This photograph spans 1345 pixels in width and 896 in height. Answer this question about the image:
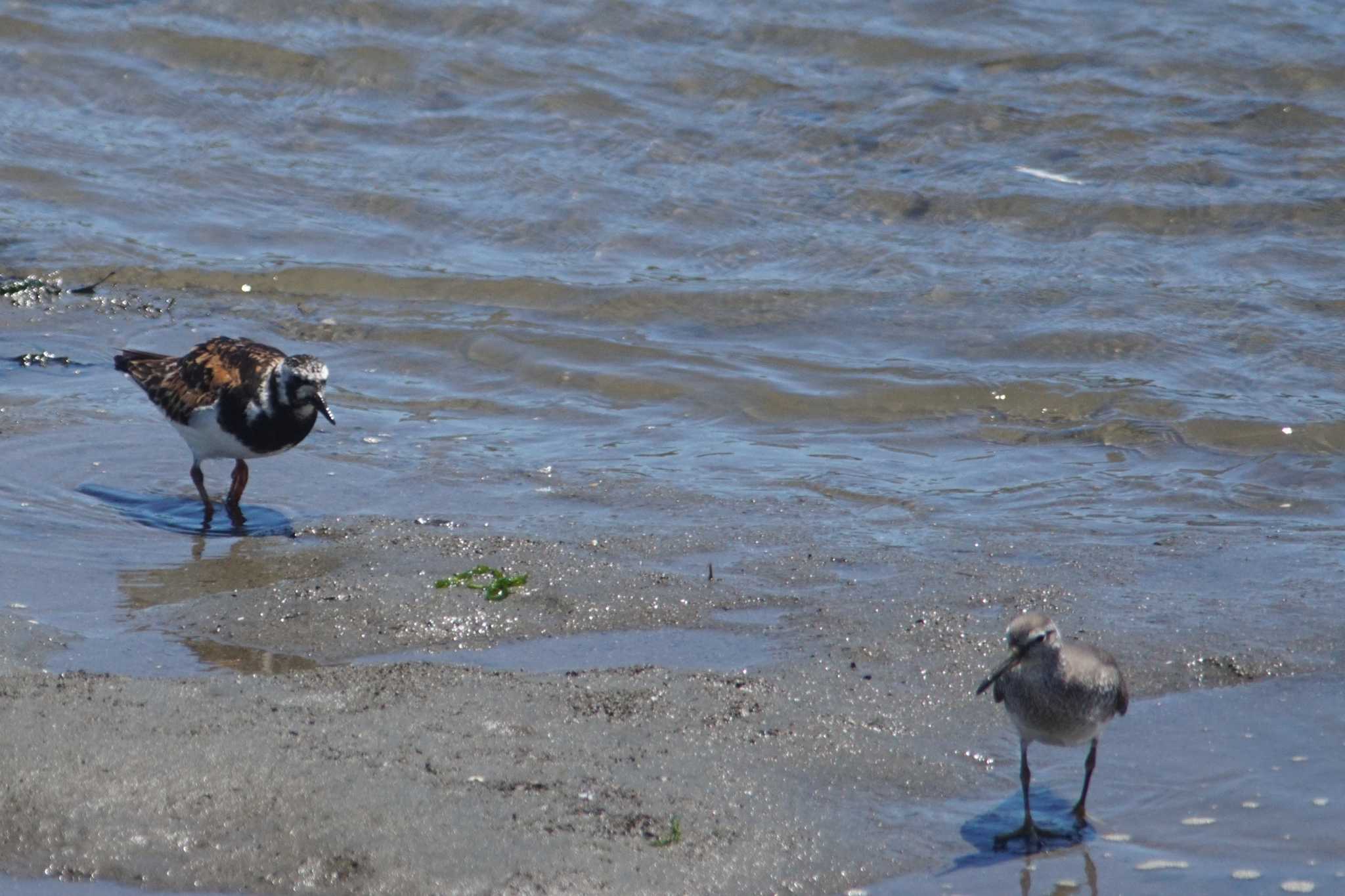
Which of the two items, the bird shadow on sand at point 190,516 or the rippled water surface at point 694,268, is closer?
the bird shadow on sand at point 190,516

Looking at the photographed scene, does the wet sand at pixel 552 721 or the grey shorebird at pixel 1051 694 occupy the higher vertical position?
the grey shorebird at pixel 1051 694

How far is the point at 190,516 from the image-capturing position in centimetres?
823

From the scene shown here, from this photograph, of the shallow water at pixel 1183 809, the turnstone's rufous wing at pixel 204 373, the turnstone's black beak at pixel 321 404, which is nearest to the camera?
the shallow water at pixel 1183 809

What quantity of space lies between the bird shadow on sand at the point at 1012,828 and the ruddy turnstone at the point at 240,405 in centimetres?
A: 404

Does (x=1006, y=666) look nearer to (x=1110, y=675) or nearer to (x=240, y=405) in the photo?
(x=1110, y=675)

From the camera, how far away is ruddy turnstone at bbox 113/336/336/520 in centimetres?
830

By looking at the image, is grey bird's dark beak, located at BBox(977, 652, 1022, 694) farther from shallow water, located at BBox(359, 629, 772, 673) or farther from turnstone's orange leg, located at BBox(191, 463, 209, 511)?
turnstone's orange leg, located at BBox(191, 463, 209, 511)

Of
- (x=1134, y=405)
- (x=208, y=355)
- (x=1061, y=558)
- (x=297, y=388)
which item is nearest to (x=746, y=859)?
(x=1061, y=558)

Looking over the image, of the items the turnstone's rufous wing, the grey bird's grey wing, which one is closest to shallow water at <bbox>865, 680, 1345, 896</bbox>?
the grey bird's grey wing

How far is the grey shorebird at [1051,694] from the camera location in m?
5.21

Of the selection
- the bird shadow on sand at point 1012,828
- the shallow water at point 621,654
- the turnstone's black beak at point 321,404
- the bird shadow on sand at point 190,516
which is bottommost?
the bird shadow on sand at point 1012,828

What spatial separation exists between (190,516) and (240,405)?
1.95ft

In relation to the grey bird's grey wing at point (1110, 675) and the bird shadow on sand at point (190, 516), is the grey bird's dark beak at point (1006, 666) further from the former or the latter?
the bird shadow on sand at point (190, 516)

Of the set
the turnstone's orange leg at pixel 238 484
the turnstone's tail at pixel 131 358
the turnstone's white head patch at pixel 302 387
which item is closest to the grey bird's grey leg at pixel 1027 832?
the turnstone's white head patch at pixel 302 387
